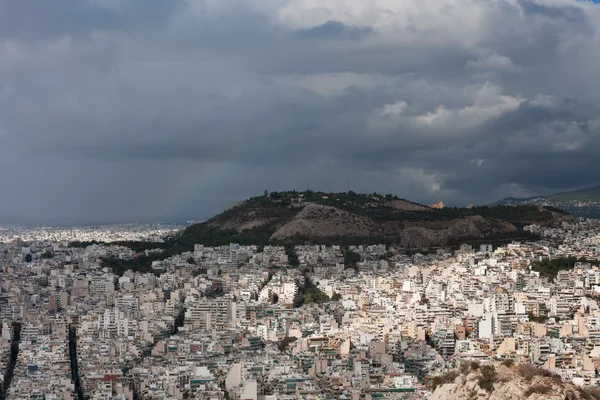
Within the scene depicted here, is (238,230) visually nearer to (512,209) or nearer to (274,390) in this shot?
(512,209)

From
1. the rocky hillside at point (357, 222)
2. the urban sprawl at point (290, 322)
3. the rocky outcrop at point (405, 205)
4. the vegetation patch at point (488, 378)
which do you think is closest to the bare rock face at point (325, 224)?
the rocky hillside at point (357, 222)

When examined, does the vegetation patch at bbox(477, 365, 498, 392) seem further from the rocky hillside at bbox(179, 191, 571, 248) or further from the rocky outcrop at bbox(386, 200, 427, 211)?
the rocky outcrop at bbox(386, 200, 427, 211)

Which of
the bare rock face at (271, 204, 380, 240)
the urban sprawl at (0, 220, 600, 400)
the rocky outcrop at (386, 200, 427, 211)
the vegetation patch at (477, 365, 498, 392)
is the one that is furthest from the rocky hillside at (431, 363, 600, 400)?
the rocky outcrop at (386, 200, 427, 211)

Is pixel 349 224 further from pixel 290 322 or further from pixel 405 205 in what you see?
pixel 290 322

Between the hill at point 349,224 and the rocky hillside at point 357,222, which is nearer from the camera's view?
the hill at point 349,224

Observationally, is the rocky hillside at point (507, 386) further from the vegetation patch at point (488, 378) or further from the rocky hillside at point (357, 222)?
the rocky hillside at point (357, 222)

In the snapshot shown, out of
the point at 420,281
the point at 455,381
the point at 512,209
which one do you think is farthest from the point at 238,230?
the point at 455,381
